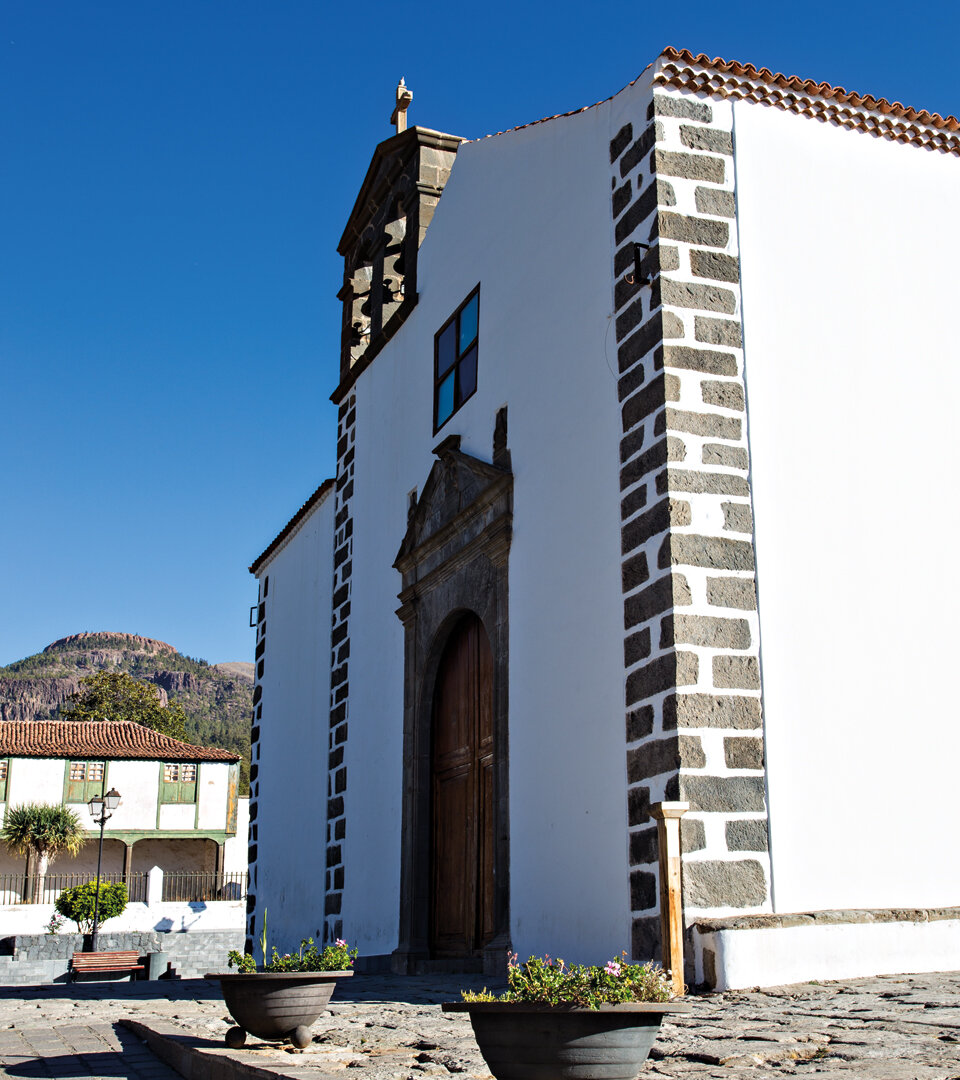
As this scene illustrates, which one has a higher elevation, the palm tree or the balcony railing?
the palm tree

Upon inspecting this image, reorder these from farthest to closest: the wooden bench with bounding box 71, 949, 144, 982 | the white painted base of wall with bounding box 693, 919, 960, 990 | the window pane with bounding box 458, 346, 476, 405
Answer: the wooden bench with bounding box 71, 949, 144, 982 → the window pane with bounding box 458, 346, 476, 405 → the white painted base of wall with bounding box 693, 919, 960, 990

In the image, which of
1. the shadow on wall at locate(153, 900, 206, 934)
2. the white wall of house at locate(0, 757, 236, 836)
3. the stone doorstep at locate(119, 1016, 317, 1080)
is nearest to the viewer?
the stone doorstep at locate(119, 1016, 317, 1080)

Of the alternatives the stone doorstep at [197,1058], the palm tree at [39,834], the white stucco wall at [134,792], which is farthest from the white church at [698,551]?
the white stucco wall at [134,792]

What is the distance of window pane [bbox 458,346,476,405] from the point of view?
31.0 ft

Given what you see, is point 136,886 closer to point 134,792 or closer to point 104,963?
point 134,792

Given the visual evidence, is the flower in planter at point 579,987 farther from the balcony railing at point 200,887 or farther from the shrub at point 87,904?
the balcony railing at point 200,887

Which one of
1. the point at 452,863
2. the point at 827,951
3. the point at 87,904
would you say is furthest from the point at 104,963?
the point at 827,951

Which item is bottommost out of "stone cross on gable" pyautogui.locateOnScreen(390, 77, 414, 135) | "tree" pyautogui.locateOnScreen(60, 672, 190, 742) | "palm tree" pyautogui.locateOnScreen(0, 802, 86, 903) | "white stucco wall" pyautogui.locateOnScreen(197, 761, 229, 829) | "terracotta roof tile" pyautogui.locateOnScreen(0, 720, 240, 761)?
"palm tree" pyautogui.locateOnScreen(0, 802, 86, 903)

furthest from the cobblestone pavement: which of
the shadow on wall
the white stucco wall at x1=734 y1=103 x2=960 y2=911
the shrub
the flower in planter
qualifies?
the shadow on wall

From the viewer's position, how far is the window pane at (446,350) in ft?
32.8

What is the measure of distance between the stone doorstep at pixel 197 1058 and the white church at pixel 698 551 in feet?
7.13

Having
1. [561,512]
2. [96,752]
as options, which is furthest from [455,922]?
[96,752]

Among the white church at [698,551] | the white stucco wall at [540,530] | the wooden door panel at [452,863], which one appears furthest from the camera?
the wooden door panel at [452,863]

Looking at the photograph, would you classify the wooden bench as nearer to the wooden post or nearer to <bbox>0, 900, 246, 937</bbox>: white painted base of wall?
<bbox>0, 900, 246, 937</bbox>: white painted base of wall
